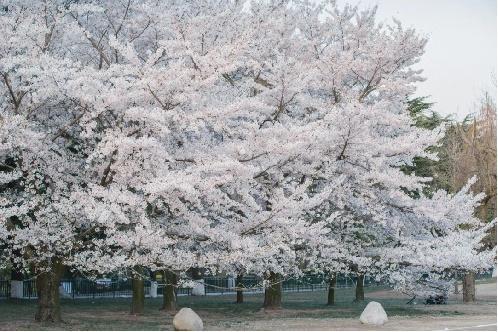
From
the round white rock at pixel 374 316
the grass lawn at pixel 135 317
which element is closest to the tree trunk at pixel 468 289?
the grass lawn at pixel 135 317

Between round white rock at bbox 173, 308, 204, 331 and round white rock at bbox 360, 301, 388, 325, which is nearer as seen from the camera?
round white rock at bbox 173, 308, 204, 331

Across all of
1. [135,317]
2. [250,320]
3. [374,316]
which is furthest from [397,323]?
[135,317]

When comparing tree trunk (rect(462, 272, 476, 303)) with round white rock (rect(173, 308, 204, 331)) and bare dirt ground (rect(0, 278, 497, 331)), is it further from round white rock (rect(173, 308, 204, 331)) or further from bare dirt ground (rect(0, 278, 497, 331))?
round white rock (rect(173, 308, 204, 331))

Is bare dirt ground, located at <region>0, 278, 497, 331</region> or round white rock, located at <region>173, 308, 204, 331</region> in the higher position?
round white rock, located at <region>173, 308, 204, 331</region>

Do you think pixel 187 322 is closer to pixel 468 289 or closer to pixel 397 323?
pixel 397 323

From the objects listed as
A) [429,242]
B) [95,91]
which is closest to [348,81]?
[429,242]

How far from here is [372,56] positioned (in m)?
17.3

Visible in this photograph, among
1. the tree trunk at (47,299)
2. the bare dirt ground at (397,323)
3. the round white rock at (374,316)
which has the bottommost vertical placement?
the bare dirt ground at (397,323)

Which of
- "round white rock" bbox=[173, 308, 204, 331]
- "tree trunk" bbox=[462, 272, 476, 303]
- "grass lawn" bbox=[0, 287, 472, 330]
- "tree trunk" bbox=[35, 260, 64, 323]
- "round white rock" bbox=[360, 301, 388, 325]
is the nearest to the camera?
"round white rock" bbox=[173, 308, 204, 331]

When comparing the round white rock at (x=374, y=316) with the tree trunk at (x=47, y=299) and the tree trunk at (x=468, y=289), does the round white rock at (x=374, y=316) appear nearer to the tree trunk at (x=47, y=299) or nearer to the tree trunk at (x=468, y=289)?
the tree trunk at (x=47, y=299)

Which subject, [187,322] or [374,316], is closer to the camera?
[187,322]

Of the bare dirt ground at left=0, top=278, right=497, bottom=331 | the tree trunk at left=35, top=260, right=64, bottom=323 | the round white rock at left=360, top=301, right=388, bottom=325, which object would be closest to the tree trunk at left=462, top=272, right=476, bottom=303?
the bare dirt ground at left=0, top=278, right=497, bottom=331

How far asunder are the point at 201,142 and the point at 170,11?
2.93m

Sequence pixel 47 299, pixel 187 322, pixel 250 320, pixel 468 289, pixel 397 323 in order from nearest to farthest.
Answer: pixel 187 322
pixel 47 299
pixel 397 323
pixel 250 320
pixel 468 289
